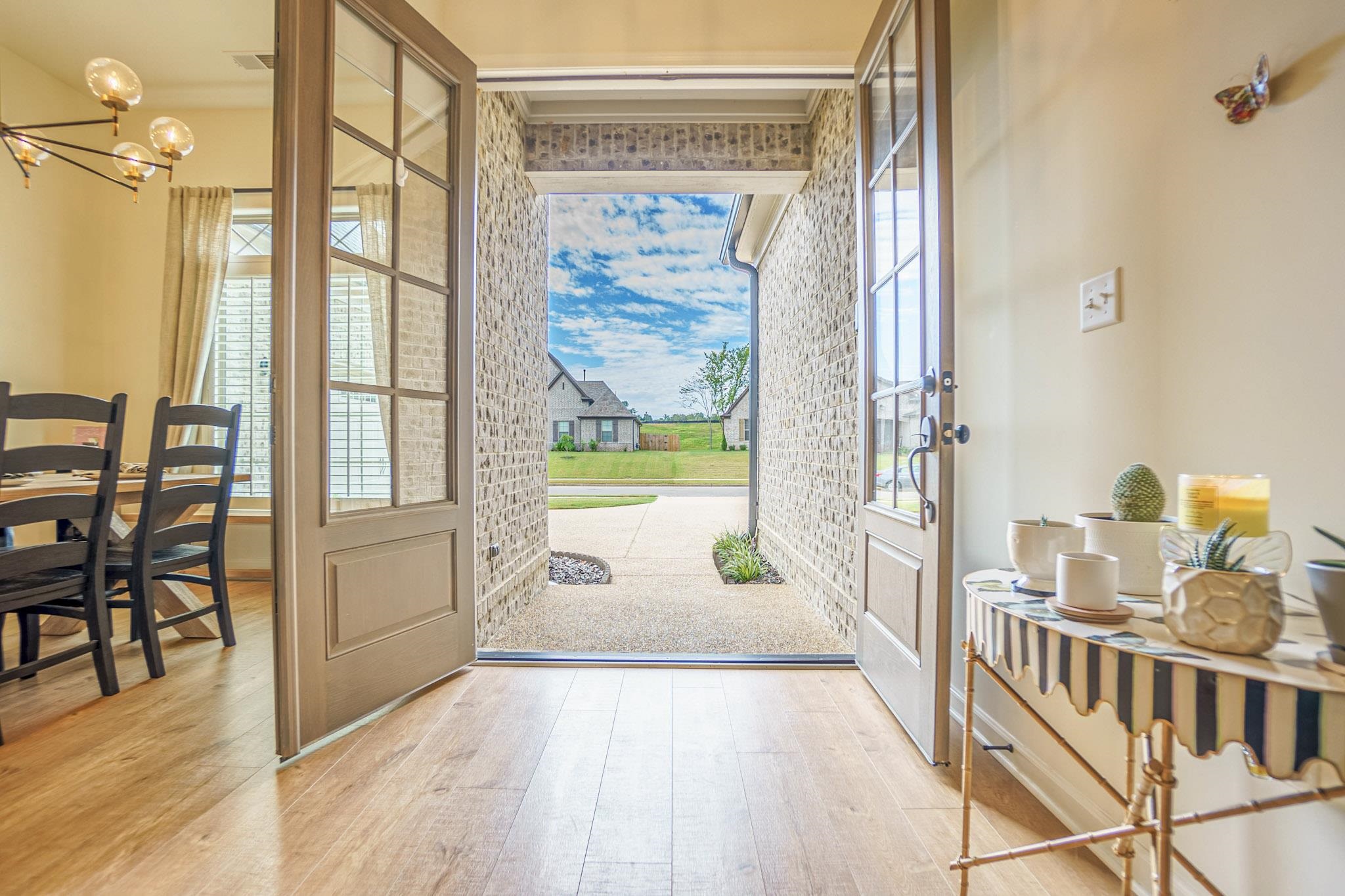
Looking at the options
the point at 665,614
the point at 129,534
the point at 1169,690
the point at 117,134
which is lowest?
the point at 665,614

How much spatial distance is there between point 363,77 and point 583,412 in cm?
1418

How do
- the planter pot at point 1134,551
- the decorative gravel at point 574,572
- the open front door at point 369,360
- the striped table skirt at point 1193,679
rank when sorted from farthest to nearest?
the decorative gravel at point 574,572 → the open front door at point 369,360 → the planter pot at point 1134,551 → the striped table skirt at point 1193,679

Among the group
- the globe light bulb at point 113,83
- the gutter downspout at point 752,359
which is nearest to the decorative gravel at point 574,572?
the gutter downspout at point 752,359

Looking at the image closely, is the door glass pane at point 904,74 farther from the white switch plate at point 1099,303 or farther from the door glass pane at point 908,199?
the white switch plate at point 1099,303

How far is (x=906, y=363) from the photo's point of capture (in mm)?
1984

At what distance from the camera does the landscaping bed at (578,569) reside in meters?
4.70

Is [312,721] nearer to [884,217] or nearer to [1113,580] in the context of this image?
[1113,580]

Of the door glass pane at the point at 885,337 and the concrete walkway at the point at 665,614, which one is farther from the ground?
the door glass pane at the point at 885,337

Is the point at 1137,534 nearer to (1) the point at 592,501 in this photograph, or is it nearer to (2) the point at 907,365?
(2) the point at 907,365

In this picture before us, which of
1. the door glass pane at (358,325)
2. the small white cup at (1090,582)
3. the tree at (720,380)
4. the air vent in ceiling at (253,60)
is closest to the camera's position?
the small white cup at (1090,582)

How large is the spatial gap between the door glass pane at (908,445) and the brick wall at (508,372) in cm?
209

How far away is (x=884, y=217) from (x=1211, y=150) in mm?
1130

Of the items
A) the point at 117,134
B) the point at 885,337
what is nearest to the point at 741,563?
the point at 885,337

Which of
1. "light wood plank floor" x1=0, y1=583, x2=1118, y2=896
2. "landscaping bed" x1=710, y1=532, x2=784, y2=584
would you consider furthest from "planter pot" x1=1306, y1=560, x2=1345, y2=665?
"landscaping bed" x1=710, y1=532, x2=784, y2=584
